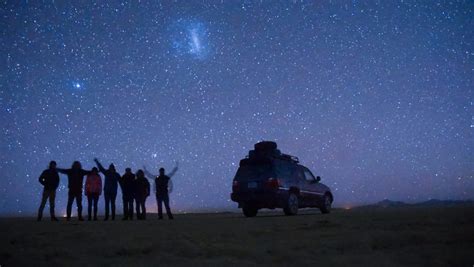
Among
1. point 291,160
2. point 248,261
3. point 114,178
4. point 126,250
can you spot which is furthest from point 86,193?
point 248,261

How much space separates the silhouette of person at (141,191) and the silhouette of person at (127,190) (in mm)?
A: 172

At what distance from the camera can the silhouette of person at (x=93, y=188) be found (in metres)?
14.3

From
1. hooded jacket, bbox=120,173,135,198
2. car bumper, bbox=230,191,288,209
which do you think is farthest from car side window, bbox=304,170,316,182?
hooded jacket, bbox=120,173,135,198

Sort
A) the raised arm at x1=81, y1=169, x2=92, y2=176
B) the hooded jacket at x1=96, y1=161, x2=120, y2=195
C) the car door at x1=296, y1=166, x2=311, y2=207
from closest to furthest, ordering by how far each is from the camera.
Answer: the raised arm at x1=81, y1=169, x2=92, y2=176 < the hooded jacket at x1=96, y1=161, x2=120, y2=195 < the car door at x1=296, y1=166, x2=311, y2=207

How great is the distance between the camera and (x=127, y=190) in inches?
589

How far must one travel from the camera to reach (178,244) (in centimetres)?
682

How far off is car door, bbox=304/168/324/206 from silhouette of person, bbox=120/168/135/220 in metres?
6.83

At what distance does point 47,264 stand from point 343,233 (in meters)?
5.04

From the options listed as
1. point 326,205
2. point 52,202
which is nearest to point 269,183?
point 326,205

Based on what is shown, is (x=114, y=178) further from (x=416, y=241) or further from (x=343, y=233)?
(x=416, y=241)

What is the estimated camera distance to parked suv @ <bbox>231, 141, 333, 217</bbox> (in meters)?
15.3

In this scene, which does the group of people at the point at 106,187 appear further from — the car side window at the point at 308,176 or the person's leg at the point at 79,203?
the car side window at the point at 308,176

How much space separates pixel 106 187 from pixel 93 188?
1.81 ft

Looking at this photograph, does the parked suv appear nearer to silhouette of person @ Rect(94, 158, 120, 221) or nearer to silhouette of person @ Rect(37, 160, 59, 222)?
silhouette of person @ Rect(94, 158, 120, 221)
